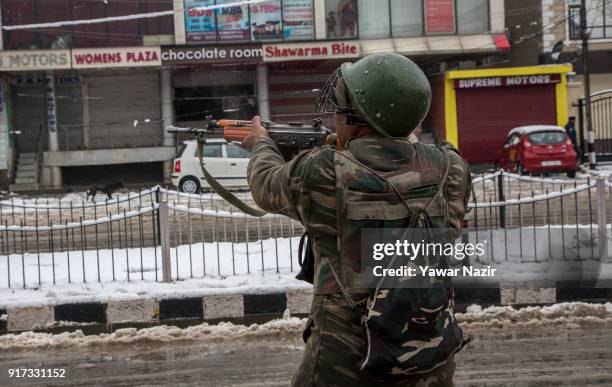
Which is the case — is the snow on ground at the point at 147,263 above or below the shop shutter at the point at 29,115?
below

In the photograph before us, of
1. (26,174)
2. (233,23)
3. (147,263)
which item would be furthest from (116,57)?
(147,263)

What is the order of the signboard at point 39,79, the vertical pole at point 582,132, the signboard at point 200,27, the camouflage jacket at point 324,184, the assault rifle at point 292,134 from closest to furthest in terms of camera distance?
the camouflage jacket at point 324,184 → the assault rifle at point 292,134 → the vertical pole at point 582,132 → the signboard at point 200,27 → the signboard at point 39,79

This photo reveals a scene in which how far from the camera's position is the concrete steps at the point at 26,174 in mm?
27969

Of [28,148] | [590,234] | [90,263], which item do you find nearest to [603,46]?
[28,148]

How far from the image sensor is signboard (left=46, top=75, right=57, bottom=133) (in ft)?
96.0

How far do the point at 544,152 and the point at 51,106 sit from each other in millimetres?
17083

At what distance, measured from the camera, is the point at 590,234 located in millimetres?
8547

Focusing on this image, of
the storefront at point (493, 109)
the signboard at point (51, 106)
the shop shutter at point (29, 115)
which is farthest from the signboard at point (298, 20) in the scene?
the shop shutter at point (29, 115)

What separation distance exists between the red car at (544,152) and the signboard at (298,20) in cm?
956

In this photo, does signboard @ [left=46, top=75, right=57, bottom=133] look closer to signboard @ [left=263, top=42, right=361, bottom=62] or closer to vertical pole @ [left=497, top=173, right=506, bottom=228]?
signboard @ [left=263, top=42, right=361, bottom=62]

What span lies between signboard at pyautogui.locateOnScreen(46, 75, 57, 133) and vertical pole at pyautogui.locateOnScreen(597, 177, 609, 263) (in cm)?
2427

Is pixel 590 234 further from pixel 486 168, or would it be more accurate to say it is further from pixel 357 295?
pixel 486 168

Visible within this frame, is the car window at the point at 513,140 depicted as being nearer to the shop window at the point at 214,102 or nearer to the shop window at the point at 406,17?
the shop window at the point at 406,17

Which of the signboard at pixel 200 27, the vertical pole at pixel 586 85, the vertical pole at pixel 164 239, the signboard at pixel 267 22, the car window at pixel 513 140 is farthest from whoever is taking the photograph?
the signboard at pixel 267 22
